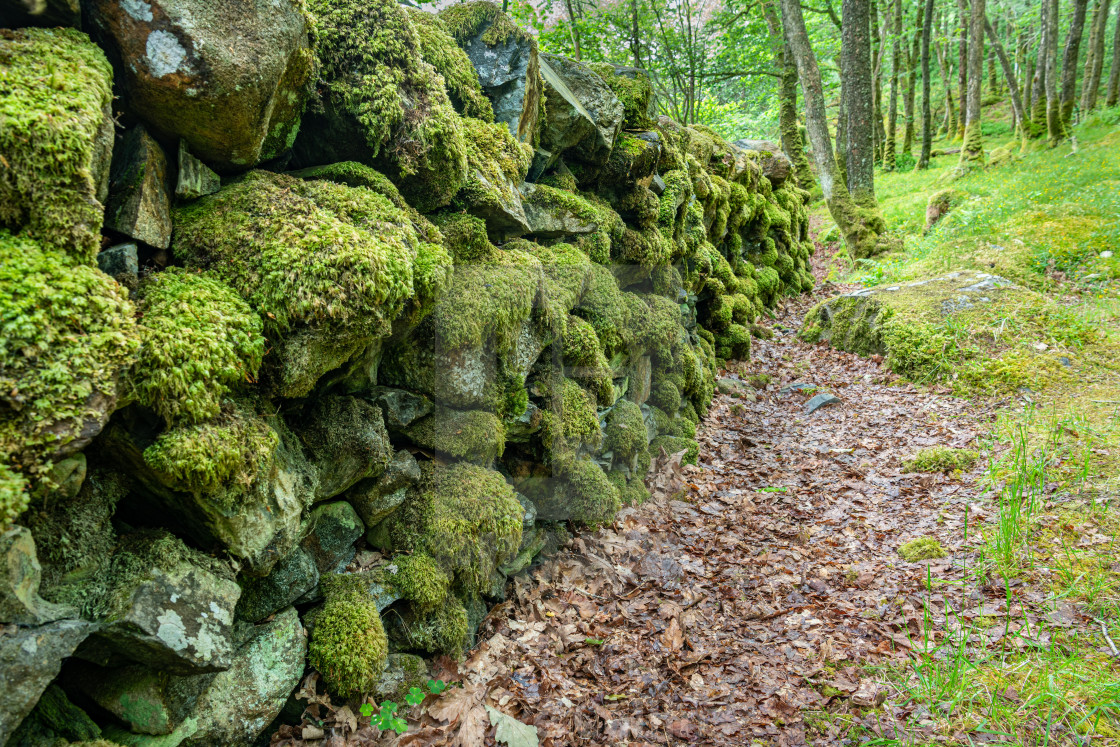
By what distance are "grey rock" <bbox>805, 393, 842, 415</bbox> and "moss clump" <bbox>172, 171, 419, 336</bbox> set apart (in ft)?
21.1

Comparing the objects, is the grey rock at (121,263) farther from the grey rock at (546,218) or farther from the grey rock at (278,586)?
the grey rock at (546,218)

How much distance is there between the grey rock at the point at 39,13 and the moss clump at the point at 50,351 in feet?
2.83

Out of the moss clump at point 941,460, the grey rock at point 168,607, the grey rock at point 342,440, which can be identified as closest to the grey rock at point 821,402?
the moss clump at point 941,460

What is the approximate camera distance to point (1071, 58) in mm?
16703

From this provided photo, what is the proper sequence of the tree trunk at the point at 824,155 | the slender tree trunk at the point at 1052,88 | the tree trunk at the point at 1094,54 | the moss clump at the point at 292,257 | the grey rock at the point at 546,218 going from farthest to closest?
the tree trunk at the point at 1094,54 < the slender tree trunk at the point at 1052,88 < the tree trunk at the point at 824,155 < the grey rock at the point at 546,218 < the moss clump at the point at 292,257

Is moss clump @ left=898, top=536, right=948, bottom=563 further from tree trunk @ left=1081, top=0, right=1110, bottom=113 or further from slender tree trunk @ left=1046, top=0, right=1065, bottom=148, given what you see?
tree trunk @ left=1081, top=0, right=1110, bottom=113

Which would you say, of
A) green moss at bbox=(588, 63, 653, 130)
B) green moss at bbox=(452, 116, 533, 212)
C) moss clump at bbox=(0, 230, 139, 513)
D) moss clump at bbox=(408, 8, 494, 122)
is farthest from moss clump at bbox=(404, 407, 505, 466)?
green moss at bbox=(588, 63, 653, 130)

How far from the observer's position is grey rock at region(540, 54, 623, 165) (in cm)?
513

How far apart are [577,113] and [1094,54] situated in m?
28.0

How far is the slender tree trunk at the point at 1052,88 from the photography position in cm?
1730

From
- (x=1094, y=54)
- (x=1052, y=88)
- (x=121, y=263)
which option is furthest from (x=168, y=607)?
(x=1094, y=54)

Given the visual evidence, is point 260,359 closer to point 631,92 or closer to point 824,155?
point 631,92

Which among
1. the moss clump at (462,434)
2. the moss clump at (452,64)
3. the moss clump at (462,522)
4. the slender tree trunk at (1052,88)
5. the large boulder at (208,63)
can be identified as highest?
the slender tree trunk at (1052,88)

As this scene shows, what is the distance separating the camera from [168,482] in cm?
202
